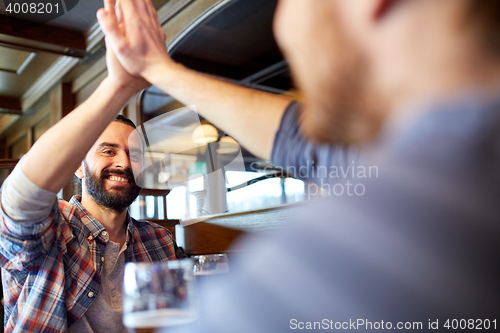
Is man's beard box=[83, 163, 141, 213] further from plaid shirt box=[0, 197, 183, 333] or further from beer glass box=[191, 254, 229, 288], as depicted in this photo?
beer glass box=[191, 254, 229, 288]

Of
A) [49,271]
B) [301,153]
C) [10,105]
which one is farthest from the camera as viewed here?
[10,105]

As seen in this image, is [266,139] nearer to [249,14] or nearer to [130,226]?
[130,226]

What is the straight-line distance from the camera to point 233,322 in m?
0.54

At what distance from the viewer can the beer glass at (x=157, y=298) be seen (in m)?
0.45

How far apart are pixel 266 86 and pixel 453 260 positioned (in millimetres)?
3985

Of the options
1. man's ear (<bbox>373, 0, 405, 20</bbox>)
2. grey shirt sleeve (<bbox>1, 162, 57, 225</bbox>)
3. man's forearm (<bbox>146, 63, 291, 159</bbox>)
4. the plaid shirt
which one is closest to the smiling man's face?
the plaid shirt

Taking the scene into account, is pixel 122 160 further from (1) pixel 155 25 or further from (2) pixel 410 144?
(2) pixel 410 144

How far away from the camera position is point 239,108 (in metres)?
0.57

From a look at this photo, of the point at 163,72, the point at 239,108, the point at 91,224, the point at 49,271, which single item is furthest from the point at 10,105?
the point at 239,108

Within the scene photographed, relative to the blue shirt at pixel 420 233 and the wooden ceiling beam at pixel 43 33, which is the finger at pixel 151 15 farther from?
the wooden ceiling beam at pixel 43 33

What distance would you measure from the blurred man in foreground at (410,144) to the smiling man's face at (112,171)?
3.30ft

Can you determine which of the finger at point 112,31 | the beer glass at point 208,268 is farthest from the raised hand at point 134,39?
the beer glass at point 208,268

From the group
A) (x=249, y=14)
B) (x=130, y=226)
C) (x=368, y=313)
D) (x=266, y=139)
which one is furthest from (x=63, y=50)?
(x=368, y=313)

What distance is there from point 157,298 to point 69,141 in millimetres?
450
